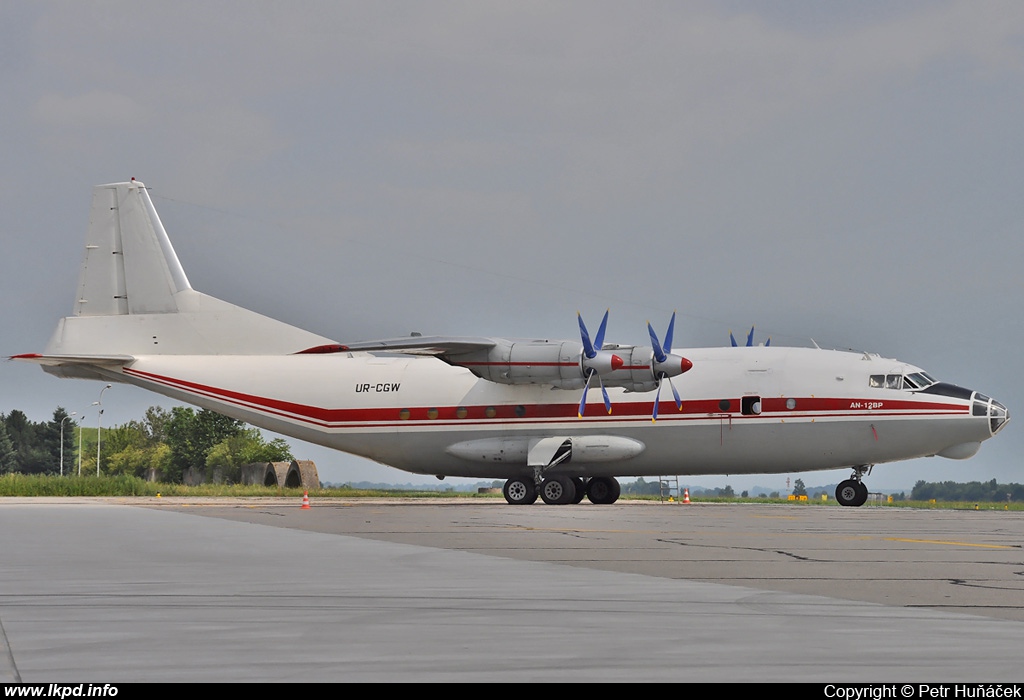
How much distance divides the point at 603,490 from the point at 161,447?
65038 mm

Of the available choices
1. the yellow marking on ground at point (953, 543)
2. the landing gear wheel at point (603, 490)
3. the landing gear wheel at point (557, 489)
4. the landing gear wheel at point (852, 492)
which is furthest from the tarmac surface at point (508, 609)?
the landing gear wheel at point (603, 490)

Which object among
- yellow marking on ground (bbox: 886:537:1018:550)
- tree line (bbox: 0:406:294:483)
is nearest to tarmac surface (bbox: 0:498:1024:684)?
yellow marking on ground (bbox: 886:537:1018:550)

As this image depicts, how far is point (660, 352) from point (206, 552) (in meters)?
21.2

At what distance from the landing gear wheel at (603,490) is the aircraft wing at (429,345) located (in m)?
7.30

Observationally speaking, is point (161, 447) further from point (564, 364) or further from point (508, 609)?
point (508, 609)

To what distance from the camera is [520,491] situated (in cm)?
3722

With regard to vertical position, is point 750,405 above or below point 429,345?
below

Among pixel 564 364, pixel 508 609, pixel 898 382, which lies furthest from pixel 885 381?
pixel 508 609

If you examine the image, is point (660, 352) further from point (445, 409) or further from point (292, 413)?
point (292, 413)

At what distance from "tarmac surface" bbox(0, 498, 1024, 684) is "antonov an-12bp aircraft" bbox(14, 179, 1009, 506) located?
16500mm

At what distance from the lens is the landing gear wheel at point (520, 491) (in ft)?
122

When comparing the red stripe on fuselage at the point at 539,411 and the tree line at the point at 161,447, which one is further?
the tree line at the point at 161,447

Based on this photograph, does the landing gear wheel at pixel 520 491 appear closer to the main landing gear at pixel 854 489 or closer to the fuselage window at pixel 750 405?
the fuselage window at pixel 750 405

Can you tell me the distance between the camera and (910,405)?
33.8 metres
